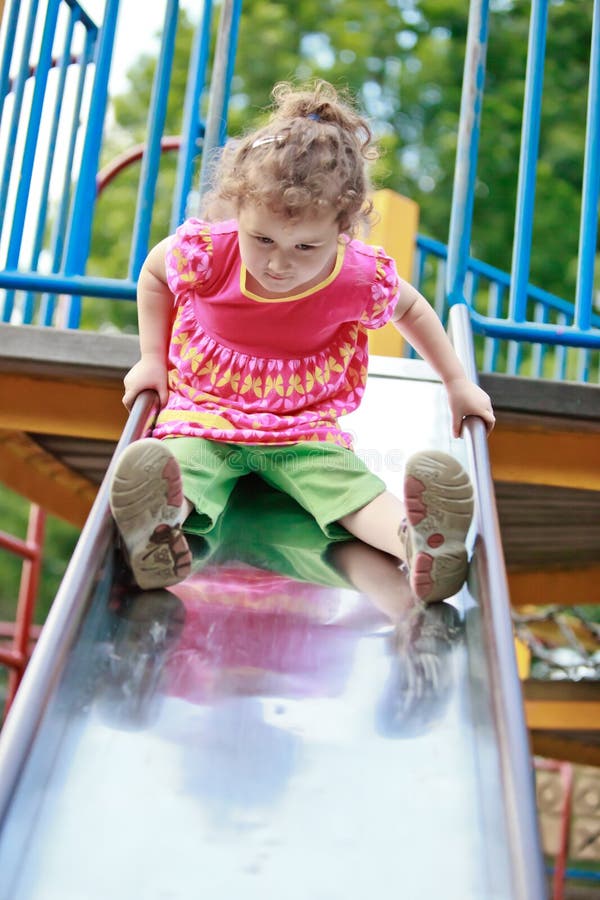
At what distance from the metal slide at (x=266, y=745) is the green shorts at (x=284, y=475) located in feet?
0.84

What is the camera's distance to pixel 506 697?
1629 mm

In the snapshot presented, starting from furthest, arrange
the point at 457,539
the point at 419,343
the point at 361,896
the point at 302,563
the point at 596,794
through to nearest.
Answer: the point at 596,794 < the point at 419,343 < the point at 302,563 < the point at 457,539 < the point at 361,896

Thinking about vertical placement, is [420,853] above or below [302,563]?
below

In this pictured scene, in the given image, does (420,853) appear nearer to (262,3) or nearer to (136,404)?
(136,404)

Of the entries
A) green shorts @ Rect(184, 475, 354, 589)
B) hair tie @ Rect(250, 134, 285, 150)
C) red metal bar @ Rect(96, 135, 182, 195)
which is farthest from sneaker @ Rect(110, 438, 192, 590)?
red metal bar @ Rect(96, 135, 182, 195)

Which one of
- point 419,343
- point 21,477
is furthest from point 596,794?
point 419,343

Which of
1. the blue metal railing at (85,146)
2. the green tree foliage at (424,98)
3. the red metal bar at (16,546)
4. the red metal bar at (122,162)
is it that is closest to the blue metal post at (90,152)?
the blue metal railing at (85,146)

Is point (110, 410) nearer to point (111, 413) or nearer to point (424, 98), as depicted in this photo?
point (111, 413)

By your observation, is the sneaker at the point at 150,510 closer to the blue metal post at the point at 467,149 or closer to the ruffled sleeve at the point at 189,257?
the ruffled sleeve at the point at 189,257

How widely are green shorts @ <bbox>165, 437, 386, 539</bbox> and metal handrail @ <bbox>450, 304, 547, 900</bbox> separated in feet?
0.93

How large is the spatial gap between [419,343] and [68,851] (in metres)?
1.65

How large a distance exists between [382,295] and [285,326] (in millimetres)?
243

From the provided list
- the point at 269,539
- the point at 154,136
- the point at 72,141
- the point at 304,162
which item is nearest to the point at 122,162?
the point at 72,141

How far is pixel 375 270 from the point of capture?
2.66 m
